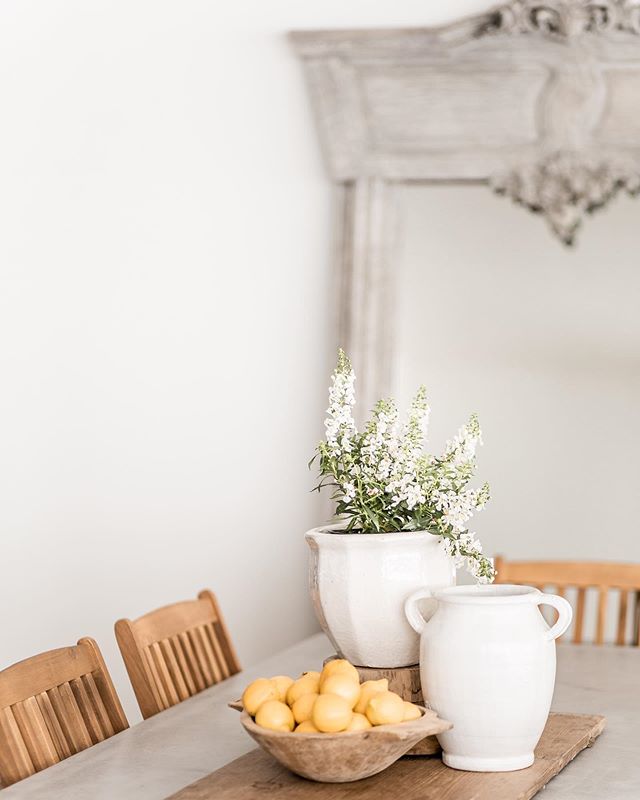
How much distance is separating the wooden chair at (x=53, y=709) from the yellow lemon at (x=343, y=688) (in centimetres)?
47

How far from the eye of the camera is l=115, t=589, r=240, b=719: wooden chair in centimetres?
192

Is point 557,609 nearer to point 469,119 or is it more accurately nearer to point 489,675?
point 489,675

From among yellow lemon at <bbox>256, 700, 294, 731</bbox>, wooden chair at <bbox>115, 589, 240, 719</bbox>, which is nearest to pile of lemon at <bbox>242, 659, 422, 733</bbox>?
yellow lemon at <bbox>256, 700, 294, 731</bbox>

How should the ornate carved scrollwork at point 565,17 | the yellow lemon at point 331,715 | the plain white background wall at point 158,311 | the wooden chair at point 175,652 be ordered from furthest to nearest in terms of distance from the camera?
the ornate carved scrollwork at point 565,17, the plain white background wall at point 158,311, the wooden chair at point 175,652, the yellow lemon at point 331,715

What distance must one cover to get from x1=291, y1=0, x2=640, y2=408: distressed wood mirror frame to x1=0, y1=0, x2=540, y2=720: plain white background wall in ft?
0.49

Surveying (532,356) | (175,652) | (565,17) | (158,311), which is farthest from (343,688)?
(565,17)

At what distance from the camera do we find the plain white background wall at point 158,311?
9.11 ft

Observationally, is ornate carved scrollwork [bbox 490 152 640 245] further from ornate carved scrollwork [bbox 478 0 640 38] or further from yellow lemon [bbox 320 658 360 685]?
yellow lemon [bbox 320 658 360 685]

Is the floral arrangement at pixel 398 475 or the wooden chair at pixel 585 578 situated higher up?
the floral arrangement at pixel 398 475

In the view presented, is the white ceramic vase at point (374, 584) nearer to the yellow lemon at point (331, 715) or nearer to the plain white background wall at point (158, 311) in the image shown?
the yellow lemon at point (331, 715)

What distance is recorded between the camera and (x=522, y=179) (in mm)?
3465

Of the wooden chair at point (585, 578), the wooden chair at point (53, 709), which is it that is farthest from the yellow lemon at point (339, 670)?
the wooden chair at point (585, 578)

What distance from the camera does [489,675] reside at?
139cm

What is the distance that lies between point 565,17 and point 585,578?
64.6 inches
